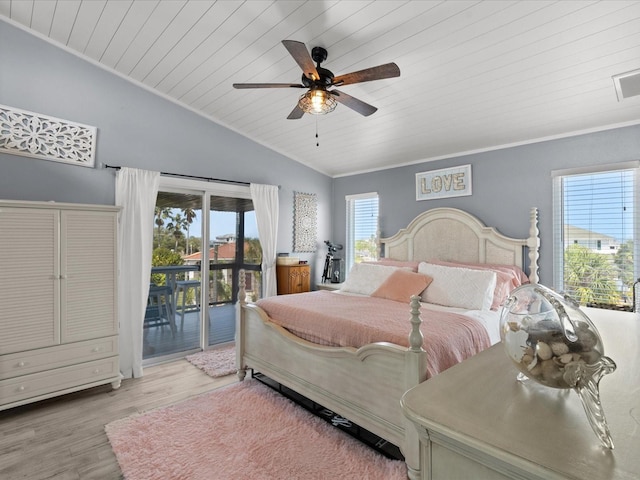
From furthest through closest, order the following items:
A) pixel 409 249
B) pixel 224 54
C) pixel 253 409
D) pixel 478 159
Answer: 1. pixel 409 249
2. pixel 478 159
3. pixel 224 54
4. pixel 253 409

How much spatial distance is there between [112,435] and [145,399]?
1.92 feet

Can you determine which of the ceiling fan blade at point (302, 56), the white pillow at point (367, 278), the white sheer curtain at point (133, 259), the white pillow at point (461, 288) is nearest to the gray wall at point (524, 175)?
the white pillow at point (461, 288)

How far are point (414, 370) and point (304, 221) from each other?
343cm

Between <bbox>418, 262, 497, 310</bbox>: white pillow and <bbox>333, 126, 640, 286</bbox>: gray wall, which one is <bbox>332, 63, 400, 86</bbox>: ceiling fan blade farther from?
<bbox>333, 126, 640, 286</bbox>: gray wall

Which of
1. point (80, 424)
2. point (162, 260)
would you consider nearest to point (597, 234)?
point (162, 260)

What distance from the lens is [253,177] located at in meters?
4.48

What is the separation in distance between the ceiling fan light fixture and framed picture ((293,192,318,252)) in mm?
2506

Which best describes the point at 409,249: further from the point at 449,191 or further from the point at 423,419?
the point at 423,419

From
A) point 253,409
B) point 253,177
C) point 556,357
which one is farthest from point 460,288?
point 253,177

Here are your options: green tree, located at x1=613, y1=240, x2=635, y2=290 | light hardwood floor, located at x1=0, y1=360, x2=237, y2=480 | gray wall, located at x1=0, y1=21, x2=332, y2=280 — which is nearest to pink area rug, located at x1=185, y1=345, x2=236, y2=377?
light hardwood floor, located at x1=0, y1=360, x2=237, y2=480

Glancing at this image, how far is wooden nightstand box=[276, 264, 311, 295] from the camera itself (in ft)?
15.1

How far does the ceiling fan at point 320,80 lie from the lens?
2031mm

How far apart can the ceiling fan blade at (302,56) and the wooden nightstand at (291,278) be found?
2.81 m

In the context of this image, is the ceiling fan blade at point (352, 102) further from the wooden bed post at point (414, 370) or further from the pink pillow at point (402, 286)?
the pink pillow at point (402, 286)
